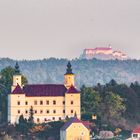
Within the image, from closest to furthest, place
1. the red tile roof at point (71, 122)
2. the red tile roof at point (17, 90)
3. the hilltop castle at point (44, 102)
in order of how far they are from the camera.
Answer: the red tile roof at point (71, 122) → the hilltop castle at point (44, 102) → the red tile roof at point (17, 90)

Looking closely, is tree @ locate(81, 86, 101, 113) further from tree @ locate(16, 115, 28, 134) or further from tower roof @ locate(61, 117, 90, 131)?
tower roof @ locate(61, 117, 90, 131)

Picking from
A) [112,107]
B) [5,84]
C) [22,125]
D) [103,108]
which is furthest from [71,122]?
[5,84]

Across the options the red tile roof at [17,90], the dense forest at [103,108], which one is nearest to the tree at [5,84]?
the dense forest at [103,108]

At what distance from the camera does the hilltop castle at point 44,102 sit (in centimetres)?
16725

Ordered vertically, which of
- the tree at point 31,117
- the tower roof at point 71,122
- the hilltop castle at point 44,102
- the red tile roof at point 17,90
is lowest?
the tower roof at point 71,122

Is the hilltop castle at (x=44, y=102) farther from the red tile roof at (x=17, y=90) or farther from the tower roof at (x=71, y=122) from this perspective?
the tower roof at (x=71, y=122)

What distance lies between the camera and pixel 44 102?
168625 mm

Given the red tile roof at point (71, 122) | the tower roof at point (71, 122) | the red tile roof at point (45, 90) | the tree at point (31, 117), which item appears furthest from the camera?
the red tile roof at point (45, 90)

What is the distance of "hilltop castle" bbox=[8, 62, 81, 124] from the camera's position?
167250 mm

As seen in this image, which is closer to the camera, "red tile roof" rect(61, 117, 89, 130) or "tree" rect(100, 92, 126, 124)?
"red tile roof" rect(61, 117, 89, 130)

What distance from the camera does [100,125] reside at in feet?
542

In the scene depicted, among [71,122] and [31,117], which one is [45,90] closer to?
[31,117]

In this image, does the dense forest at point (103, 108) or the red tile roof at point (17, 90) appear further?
the red tile roof at point (17, 90)

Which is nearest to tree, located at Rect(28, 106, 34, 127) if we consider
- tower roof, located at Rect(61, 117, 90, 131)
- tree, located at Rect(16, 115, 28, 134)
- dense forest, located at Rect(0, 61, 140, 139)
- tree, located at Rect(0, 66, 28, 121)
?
dense forest, located at Rect(0, 61, 140, 139)
